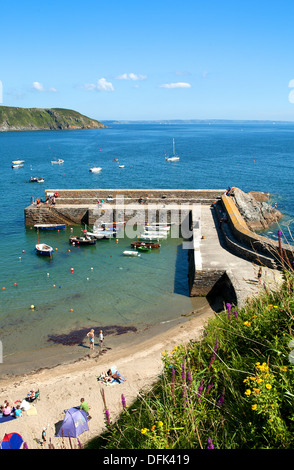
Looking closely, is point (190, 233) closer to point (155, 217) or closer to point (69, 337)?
point (155, 217)

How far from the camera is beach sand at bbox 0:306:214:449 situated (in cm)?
1045

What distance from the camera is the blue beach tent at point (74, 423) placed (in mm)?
9594

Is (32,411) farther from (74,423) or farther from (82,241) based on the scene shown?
(82,241)

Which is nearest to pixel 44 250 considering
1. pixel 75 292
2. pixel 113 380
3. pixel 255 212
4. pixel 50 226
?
pixel 75 292

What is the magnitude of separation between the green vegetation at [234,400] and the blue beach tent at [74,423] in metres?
5.08

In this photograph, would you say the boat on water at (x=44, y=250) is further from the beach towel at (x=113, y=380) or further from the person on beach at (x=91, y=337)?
the beach towel at (x=113, y=380)

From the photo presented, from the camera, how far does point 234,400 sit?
15.2 feet

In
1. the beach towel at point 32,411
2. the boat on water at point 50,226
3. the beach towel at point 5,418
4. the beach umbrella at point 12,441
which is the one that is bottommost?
the beach towel at point 5,418

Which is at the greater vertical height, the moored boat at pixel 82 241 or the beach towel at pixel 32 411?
the moored boat at pixel 82 241

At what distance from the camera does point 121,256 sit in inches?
971

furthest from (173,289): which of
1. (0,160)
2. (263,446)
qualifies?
(0,160)

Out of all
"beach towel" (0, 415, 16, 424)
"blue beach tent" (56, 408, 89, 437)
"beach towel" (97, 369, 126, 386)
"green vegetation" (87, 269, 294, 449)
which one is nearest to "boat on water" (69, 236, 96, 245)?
"beach towel" (97, 369, 126, 386)

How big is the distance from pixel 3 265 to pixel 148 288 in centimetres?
1027

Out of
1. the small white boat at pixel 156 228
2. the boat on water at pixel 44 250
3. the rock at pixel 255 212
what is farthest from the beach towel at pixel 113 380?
the rock at pixel 255 212
